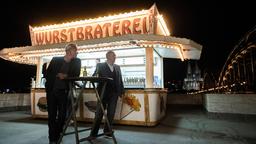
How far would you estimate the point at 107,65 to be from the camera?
501cm

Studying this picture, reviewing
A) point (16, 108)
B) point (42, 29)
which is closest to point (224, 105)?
point (42, 29)

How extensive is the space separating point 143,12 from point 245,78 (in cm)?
496

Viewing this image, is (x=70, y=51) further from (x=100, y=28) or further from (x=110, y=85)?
(x=100, y=28)

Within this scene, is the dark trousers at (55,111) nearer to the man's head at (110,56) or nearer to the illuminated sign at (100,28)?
the man's head at (110,56)

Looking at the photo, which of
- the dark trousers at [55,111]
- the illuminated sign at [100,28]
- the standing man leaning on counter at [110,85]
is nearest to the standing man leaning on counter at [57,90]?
the dark trousers at [55,111]

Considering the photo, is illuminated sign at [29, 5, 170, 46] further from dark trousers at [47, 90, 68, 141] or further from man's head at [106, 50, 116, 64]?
dark trousers at [47, 90, 68, 141]

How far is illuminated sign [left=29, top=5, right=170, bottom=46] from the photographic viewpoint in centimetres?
664

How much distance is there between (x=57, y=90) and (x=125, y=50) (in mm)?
3892

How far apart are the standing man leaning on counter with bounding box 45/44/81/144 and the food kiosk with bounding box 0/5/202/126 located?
1405 millimetres

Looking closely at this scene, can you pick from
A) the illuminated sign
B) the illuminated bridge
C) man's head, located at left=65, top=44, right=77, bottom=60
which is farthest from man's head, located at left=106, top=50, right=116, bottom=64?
the illuminated bridge

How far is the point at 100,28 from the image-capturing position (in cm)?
740

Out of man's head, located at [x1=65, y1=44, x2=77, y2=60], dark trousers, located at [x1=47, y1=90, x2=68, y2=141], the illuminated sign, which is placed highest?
the illuminated sign

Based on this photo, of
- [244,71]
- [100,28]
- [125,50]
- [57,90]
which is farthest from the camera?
[244,71]

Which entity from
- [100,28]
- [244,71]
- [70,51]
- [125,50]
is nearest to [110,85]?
[70,51]
